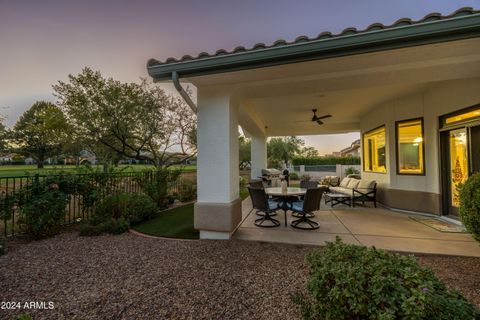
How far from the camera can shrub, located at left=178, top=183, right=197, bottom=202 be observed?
309 inches

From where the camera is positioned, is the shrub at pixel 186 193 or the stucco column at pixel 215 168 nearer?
the stucco column at pixel 215 168

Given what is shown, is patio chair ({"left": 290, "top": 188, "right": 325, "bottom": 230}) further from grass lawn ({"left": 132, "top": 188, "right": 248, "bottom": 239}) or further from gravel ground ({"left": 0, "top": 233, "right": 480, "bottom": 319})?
grass lawn ({"left": 132, "top": 188, "right": 248, "bottom": 239})

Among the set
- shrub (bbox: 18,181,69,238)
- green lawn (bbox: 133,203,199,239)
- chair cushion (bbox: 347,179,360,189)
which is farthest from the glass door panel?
shrub (bbox: 18,181,69,238)

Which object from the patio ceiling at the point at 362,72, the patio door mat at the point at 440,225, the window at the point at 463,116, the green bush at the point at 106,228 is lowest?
the patio door mat at the point at 440,225

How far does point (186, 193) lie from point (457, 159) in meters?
7.95

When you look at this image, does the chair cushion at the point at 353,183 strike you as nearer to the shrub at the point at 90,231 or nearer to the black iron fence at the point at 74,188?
the black iron fence at the point at 74,188

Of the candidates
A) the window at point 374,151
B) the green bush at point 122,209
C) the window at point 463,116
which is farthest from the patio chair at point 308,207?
the window at point 374,151

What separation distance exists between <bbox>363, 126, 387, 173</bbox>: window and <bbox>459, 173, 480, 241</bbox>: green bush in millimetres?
4486

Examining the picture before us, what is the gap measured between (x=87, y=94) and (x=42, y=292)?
22.4 feet

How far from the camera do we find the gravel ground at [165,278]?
78.4 inches

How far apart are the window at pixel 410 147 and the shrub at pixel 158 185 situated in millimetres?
7329

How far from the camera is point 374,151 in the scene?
7852 mm

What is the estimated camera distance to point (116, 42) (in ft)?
19.5

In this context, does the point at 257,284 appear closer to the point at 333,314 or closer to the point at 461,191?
the point at 333,314
